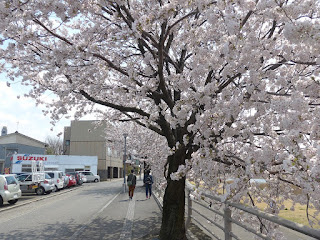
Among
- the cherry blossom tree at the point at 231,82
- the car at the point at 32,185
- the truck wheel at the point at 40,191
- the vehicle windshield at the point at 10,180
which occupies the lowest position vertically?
the truck wheel at the point at 40,191

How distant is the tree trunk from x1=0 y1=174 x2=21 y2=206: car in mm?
10524

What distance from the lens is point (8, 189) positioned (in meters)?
14.7

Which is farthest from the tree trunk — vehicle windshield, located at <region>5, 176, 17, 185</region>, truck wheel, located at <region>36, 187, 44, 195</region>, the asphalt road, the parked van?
the parked van

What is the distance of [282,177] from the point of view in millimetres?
5277

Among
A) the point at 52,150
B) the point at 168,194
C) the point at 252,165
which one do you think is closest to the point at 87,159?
the point at 52,150

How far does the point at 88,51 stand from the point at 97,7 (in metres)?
0.91

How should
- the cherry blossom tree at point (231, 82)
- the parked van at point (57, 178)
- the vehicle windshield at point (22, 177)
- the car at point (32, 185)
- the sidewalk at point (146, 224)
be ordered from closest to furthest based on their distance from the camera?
the cherry blossom tree at point (231, 82) < the sidewalk at point (146, 224) < the car at point (32, 185) < the vehicle windshield at point (22, 177) < the parked van at point (57, 178)

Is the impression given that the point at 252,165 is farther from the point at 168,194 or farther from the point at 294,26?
the point at 168,194

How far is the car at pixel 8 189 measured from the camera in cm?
1426

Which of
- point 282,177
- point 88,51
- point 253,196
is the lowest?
point 253,196

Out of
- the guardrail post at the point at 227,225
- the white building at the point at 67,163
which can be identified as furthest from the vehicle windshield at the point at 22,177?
the white building at the point at 67,163

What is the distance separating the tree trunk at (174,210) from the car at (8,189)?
10.5 metres

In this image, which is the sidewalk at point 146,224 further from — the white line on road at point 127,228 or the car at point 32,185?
the car at point 32,185

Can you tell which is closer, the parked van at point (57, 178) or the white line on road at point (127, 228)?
the white line on road at point (127, 228)
